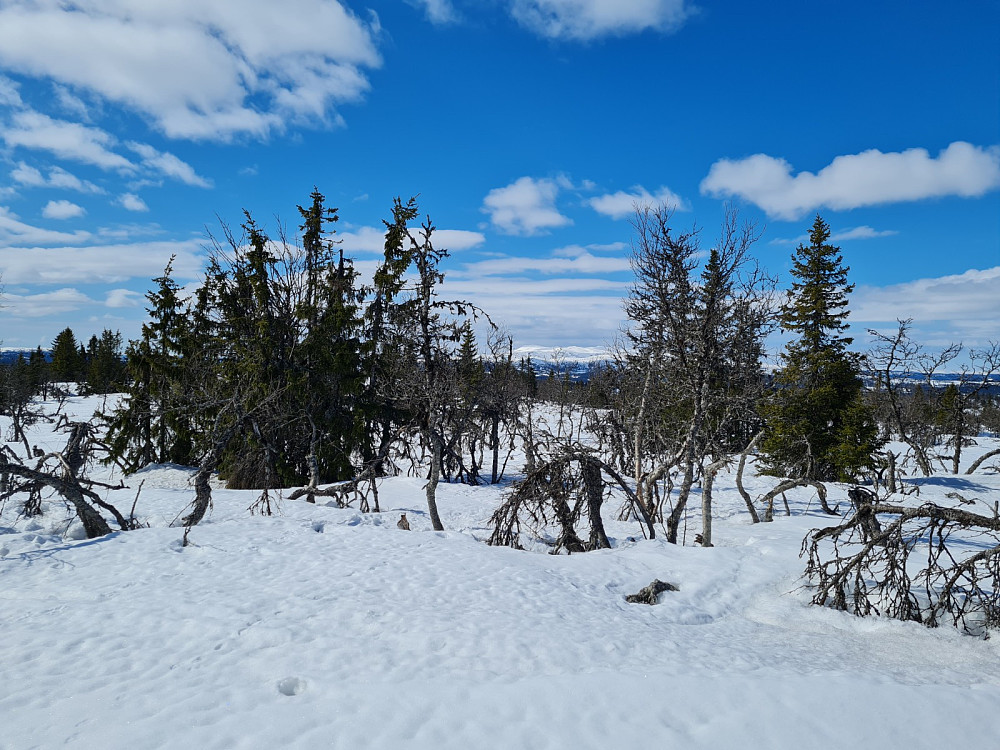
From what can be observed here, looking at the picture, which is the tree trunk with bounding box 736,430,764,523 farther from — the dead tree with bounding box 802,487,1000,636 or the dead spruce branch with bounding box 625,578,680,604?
the dead spruce branch with bounding box 625,578,680,604

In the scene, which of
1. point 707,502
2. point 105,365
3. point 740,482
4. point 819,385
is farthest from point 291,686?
point 105,365

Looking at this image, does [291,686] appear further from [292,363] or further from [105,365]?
[105,365]

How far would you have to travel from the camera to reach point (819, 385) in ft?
69.9

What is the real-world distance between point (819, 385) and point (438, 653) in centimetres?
2116

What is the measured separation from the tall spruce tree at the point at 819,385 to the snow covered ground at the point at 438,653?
14.2 metres

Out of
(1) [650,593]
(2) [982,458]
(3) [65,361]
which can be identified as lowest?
(1) [650,593]

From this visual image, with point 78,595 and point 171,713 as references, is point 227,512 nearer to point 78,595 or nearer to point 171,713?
point 78,595

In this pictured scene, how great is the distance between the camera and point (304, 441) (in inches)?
816

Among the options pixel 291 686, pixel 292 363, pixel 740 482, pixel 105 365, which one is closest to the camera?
pixel 291 686

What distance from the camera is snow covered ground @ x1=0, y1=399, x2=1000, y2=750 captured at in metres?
3.75

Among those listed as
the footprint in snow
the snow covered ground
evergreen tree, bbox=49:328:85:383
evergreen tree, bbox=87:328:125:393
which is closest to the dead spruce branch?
the snow covered ground

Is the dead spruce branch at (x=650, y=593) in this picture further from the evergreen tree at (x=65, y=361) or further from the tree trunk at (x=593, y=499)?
the evergreen tree at (x=65, y=361)

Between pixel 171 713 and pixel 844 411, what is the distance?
23.4 m

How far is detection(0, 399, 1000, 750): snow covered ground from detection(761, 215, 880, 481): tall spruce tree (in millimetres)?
14165
